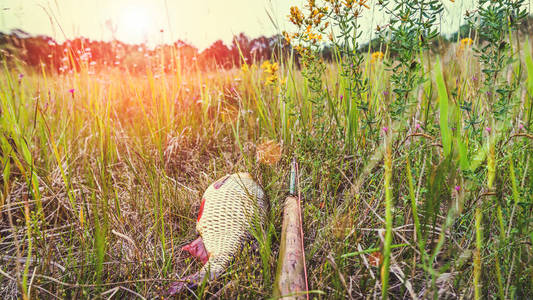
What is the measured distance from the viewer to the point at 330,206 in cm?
143

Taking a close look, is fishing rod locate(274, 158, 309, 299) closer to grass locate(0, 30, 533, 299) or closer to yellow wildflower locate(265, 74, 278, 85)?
grass locate(0, 30, 533, 299)

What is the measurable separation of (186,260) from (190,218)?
359 mm

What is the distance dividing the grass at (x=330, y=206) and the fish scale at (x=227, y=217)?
7 centimetres

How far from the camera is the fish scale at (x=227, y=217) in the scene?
4.08 ft

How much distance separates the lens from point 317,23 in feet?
4.68

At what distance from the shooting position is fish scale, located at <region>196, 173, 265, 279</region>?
1.24 meters

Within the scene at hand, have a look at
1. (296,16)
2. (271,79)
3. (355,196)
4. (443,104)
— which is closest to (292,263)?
(355,196)

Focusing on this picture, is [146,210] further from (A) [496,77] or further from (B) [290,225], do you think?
(A) [496,77]

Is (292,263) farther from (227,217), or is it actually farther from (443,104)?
(443,104)

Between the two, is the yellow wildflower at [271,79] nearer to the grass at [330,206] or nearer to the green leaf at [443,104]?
the grass at [330,206]

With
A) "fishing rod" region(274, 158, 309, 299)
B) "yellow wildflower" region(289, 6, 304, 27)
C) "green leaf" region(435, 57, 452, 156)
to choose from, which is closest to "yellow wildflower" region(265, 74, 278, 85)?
"yellow wildflower" region(289, 6, 304, 27)

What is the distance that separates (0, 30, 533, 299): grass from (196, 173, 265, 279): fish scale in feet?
0.23

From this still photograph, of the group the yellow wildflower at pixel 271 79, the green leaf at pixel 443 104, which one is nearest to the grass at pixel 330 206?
the green leaf at pixel 443 104

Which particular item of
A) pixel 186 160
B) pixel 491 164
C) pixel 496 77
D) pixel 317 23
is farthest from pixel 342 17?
pixel 186 160
